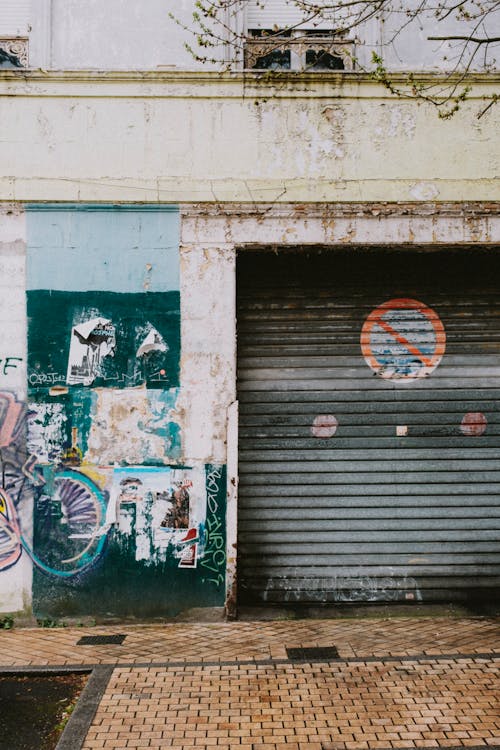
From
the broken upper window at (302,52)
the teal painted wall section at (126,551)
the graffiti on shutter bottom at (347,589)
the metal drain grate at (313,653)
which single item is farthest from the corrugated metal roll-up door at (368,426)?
the broken upper window at (302,52)

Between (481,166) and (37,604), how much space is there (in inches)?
252

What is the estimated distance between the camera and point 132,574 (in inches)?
256

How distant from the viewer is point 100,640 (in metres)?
6.04

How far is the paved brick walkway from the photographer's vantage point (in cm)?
420

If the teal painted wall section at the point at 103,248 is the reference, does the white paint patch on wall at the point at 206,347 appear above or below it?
below

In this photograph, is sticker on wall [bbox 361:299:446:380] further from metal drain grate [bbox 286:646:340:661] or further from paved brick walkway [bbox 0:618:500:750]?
metal drain grate [bbox 286:646:340:661]

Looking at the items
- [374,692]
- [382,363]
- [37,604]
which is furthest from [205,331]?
[374,692]

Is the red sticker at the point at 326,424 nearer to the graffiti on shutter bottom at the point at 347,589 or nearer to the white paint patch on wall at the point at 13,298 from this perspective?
the graffiti on shutter bottom at the point at 347,589

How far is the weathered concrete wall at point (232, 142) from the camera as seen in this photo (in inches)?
261

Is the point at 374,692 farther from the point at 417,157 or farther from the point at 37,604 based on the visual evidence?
the point at 417,157

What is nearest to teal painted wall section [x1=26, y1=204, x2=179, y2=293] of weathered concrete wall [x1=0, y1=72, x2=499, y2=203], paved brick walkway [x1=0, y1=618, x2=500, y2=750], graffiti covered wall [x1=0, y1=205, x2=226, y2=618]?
graffiti covered wall [x1=0, y1=205, x2=226, y2=618]

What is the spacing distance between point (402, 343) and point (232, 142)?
280 centimetres

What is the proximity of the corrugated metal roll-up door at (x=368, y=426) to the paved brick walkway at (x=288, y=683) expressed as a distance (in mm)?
568

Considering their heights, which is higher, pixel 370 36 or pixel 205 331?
pixel 370 36
